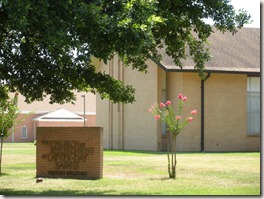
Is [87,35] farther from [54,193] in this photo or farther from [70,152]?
[70,152]

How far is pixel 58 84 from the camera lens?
17234mm

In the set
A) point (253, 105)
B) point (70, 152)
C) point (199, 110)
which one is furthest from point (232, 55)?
point (70, 152)

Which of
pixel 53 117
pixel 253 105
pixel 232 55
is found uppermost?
pixel 232 55

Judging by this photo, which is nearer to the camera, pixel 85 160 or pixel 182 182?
pixel 182 182

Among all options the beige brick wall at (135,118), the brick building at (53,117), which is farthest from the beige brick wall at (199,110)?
the brick building at (53,117)

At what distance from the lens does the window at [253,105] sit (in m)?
41.5

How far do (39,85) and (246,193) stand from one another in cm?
648

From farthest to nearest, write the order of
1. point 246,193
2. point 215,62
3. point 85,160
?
1. point 215,62
2. point 85,160
3. point 246,193

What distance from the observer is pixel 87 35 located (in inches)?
511

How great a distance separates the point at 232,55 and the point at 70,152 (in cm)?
2406

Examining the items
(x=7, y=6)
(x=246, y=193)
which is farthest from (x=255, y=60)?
(x=7, y=6)

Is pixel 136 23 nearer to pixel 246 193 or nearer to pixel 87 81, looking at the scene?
pixel 87 81

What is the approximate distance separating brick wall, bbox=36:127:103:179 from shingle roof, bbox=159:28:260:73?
1842 cm

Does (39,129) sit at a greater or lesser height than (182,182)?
greater
